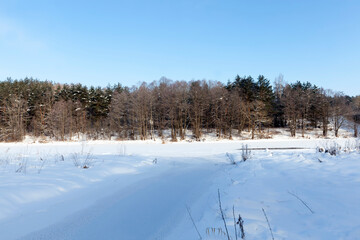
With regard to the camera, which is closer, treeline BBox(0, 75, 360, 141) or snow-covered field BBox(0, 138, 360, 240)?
snow-covered field BBox(0, 138, 360, 240)

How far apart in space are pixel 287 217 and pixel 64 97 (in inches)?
1828

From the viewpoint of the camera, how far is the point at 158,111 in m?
36.3

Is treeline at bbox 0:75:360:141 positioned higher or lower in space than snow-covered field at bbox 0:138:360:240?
higher

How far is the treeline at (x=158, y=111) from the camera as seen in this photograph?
112ft

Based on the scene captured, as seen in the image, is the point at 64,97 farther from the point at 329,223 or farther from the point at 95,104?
the point at 329,223

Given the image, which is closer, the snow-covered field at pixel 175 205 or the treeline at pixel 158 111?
the snow-covered field at pixel 175 205

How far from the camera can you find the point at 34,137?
3509 cm

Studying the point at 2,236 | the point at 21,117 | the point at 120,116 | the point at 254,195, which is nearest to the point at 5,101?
the point at 21,117

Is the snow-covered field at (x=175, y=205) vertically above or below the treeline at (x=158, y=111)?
below

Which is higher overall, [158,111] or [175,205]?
[158,111]

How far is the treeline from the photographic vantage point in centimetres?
3406

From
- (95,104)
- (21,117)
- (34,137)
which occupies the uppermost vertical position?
(95,104)

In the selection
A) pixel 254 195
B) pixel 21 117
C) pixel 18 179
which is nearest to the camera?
pixel 254 195

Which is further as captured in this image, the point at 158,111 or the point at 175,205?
the point at 158,111
